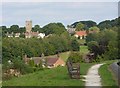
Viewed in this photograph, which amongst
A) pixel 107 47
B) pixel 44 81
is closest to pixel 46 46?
pixel 107 47

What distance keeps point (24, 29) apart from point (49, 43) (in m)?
51.0

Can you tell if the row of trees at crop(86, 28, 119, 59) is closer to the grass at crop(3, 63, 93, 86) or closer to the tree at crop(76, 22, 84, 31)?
the grass at crop(3, 63, 93, 86)

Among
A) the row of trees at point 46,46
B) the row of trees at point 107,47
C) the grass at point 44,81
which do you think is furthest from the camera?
the row of trees at point 46,46

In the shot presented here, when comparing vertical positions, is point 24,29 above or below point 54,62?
above

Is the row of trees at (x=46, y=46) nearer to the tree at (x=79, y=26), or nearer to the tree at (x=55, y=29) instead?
the tree at (x=55, y=29)

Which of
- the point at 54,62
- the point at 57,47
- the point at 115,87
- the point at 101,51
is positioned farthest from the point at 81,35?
the point at 115,87

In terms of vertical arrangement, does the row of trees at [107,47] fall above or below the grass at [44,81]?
above

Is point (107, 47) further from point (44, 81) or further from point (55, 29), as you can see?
point (55, 29)

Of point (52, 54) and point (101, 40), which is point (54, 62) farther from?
point (52, 54)

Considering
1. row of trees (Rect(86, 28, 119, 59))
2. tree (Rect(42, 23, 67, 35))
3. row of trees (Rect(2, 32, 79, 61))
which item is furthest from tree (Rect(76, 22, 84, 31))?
row of trees (Rect(86, 28, 119, 59))

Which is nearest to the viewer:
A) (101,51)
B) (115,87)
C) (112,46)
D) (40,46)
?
(115,87)

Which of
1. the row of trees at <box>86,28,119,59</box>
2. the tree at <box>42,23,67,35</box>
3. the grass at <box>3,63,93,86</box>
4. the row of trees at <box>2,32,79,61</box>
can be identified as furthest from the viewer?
the tree at <box>42,23,67,35</box>

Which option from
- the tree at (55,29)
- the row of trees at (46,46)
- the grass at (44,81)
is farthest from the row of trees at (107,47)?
the tree at (55,29)

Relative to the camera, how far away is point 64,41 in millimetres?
81062
